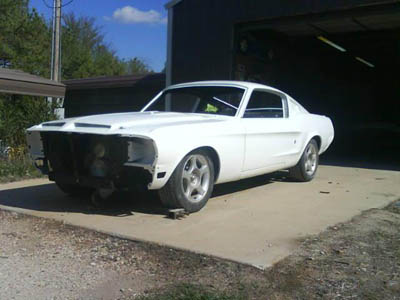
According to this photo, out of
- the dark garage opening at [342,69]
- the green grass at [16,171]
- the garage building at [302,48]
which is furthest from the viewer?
the dark garage opening at [342,69]

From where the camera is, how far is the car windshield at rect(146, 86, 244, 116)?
628 centimetres

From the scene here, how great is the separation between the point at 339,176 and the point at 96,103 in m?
10.5

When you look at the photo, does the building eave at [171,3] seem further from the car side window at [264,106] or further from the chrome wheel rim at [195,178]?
the chrome wheel rim at [195,178]

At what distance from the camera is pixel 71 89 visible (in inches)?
688

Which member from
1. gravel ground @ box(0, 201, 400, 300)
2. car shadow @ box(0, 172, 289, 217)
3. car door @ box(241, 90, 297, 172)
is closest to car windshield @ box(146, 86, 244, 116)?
car door @ box(241, 90, 297, 172)

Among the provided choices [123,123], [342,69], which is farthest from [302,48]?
[123,123]

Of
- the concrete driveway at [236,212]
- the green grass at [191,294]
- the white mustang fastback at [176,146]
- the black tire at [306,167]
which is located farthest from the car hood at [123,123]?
the black tire at [306,167]

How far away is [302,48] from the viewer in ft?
48.2

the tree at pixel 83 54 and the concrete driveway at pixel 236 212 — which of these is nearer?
the concrete driveway at pixel 236 212

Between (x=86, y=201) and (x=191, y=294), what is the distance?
3194mm

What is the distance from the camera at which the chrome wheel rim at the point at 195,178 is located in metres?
5.14

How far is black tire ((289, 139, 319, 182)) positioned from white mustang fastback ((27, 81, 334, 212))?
59cm

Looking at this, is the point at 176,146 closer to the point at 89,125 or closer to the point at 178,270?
the point at 89,125

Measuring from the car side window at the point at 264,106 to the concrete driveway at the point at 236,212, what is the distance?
3.64ft
